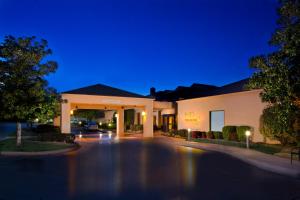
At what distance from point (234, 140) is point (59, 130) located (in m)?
14.1

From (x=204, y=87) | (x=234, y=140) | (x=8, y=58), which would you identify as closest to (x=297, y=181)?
(x=234, y=140)

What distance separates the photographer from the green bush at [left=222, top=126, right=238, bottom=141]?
2144 cm

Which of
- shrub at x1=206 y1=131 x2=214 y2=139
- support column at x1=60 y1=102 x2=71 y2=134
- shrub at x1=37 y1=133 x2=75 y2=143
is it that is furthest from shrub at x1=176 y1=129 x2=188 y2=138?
shrub at x1=37 y1=133 x2=75 y2=143

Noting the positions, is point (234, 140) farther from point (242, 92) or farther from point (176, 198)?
point (176, 198)

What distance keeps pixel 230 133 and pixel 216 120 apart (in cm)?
318

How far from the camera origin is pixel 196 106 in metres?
27.4

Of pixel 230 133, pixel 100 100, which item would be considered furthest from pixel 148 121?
pixel 230 133

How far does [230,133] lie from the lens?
21.7 m

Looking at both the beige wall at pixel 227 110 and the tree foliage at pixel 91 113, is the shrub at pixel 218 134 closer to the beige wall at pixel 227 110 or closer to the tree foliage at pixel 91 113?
the beige wall at pixel 227 110

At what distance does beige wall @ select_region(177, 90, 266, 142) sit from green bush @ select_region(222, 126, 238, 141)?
2.40ft

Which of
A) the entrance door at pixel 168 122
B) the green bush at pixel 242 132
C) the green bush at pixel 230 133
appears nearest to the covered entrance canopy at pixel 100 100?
the entrance door at pixel 168 122

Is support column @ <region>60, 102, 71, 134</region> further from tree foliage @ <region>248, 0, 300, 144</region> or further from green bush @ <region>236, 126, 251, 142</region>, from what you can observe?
tree foliage @ <region>248, 0, 300, 144</region>

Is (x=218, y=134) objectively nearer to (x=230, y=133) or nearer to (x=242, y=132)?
(x=230, y=133)

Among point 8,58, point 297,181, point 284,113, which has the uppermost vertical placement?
point 8,58
